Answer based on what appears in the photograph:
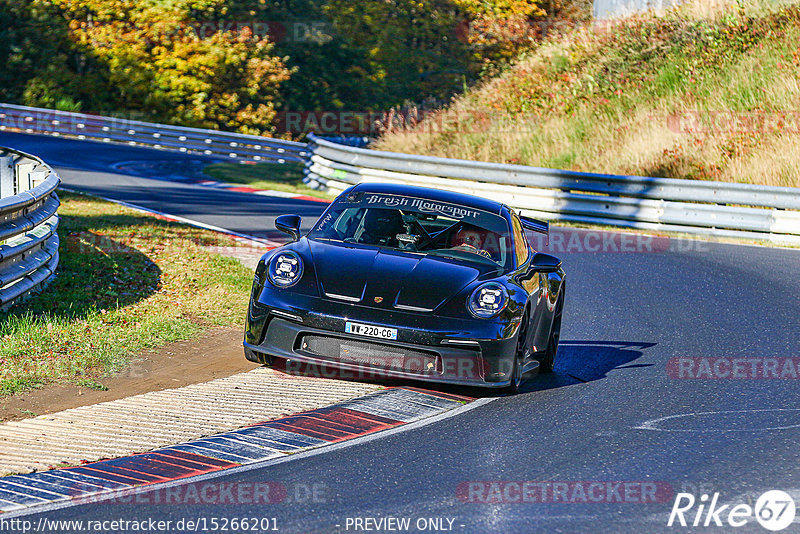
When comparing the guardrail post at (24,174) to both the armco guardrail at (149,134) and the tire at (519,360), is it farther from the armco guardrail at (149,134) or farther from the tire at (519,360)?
the armco guardrail at (149,134)

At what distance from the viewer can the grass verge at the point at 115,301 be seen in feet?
26.5

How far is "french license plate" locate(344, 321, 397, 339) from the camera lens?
7398 millimetres

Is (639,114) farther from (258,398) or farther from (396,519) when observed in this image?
(396,519)

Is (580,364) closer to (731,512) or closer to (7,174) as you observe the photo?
(731,512)

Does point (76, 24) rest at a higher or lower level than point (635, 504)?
higher

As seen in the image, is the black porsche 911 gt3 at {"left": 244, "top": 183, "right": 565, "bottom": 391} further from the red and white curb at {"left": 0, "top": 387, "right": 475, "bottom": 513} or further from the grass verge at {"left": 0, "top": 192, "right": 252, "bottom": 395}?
the grass verge at {"left": 0, "top": 192, "right": 252, "bottom": 395}

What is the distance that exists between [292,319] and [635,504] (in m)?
2.94

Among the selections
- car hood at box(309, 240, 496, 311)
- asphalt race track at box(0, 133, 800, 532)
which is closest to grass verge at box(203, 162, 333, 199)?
asphalt race track at box(0, 133, 800, 532)

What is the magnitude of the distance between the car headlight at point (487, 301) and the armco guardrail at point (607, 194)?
1123cm

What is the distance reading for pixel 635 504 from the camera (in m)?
5.46

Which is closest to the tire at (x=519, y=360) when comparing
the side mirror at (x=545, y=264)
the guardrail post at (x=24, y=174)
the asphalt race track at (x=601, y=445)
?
the asphalt race track at (x=601, y=445)

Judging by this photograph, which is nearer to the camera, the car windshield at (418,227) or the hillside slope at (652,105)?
the car windshield at (418,227)

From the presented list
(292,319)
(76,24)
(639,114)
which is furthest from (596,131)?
(76,24)

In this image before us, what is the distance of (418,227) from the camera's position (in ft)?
28.8
